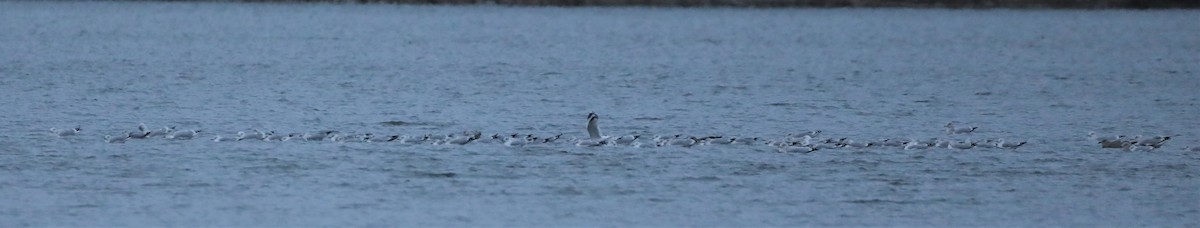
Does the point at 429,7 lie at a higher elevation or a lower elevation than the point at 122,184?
lower

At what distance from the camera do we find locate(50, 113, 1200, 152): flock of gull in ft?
41.5

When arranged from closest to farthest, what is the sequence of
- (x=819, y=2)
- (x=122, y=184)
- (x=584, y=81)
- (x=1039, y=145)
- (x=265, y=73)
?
(x=122, y=184) < (x=1039, y=145) < (x=584, y=81) < (x=265, y=73) < (x=819, y=2)

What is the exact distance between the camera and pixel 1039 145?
13.1 metres

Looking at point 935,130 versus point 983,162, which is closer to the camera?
point 983,162

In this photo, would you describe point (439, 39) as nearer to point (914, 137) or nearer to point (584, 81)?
point (584, 81)

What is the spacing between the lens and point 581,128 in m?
14.0

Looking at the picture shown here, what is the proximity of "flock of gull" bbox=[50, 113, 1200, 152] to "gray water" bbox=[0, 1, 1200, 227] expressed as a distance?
18cm

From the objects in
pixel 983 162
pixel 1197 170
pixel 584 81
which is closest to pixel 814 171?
pixel 983 162

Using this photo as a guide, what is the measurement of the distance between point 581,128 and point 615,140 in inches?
48.5

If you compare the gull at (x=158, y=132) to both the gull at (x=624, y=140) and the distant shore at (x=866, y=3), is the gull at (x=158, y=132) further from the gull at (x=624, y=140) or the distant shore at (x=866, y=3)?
the distant shore at (x=866, y=3)

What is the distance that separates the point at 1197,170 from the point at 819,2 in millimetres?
43139

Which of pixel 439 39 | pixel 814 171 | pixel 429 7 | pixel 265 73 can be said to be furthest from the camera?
pixel 429 7

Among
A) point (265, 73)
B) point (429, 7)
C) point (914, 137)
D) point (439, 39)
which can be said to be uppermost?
point (914, 137)

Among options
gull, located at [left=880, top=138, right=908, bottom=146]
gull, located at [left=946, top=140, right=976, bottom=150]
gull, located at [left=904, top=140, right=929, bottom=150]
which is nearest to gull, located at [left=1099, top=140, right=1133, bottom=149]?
gull, located at [left=946, top=140, right=976, bottom=150]
